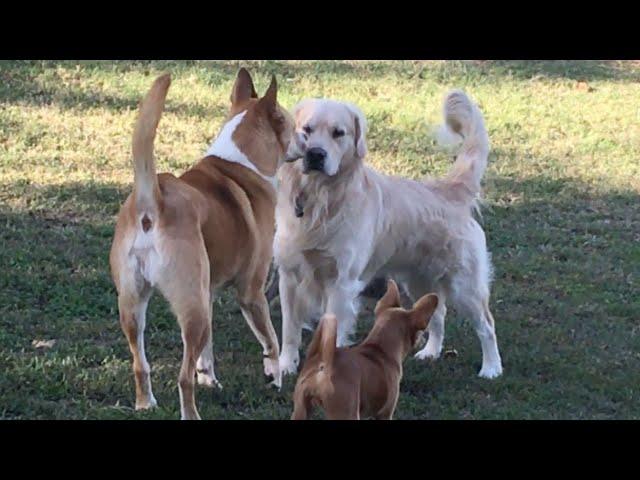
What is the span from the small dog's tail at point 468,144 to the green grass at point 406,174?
0.94 metres

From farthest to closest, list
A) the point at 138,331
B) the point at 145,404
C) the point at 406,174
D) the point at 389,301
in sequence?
the point at 406,174
the point at 389,301
the point at 145,404
the point at 138,331

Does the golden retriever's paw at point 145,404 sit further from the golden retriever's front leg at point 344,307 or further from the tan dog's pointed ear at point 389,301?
the golden retriever's front leg at point 344,307

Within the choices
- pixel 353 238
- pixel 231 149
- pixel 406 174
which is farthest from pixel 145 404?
pixel 406 174

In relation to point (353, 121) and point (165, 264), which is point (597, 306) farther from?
point (165, 264)

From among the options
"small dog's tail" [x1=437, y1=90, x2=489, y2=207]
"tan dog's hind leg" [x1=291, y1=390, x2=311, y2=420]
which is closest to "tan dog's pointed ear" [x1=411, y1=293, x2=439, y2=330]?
"tan dog's hind leg" [x1=291, y1=390, x2=311, y2=420]

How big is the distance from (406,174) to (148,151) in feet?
19.5

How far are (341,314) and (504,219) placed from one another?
3.55m

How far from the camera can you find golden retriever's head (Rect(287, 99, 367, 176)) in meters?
6.86

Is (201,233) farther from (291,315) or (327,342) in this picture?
(291,315)

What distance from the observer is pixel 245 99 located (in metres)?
6.82

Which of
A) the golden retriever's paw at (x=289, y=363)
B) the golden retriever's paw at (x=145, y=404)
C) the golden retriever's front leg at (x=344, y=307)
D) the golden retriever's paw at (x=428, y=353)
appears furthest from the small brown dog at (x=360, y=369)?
the golden retriever's paw at (x=428, y=353)

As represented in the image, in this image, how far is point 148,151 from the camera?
17.9 feet

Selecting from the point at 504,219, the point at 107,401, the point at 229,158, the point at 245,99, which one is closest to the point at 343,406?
the point at 107,401

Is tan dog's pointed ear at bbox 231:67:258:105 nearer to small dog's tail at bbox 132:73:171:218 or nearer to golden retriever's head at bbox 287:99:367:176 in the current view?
golden retriever's head at bbox 287:99:367:176
